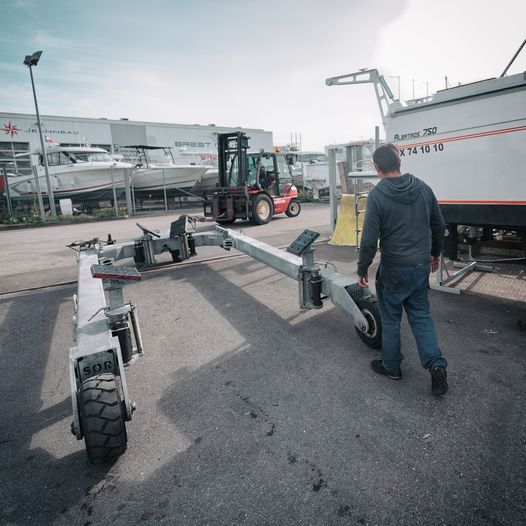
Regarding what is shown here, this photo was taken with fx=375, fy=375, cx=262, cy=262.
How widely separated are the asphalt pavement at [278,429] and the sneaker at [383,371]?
52mm

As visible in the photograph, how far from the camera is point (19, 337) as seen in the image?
4152 mm

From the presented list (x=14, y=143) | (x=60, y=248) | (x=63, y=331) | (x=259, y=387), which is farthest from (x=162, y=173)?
(x=259, y=387)

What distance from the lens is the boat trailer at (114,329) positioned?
7.01 ft

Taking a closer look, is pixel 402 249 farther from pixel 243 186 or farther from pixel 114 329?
pixel 243 186

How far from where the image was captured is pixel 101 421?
2.12 metres

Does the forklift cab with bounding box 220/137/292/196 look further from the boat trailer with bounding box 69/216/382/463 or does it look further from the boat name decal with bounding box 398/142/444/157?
the boat trailer with bounding box 69/216/382/463

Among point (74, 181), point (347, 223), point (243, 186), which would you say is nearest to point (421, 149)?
point (347, 223)

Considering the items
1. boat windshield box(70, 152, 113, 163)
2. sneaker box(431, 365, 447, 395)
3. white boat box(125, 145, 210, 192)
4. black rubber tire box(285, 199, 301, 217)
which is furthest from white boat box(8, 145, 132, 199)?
sneaker box(431, 365, 447, 395)

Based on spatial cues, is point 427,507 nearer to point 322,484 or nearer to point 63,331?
point 322,484

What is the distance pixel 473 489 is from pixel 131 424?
6.99ft

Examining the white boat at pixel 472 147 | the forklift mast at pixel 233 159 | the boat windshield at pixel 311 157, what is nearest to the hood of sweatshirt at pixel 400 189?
the white boat at pixel 472 147

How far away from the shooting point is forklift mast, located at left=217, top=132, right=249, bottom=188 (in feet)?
37.0

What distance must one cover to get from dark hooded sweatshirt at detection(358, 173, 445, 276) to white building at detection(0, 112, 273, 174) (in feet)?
73.9

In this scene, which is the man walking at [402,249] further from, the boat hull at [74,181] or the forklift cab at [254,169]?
the boat hull at [74,181]
